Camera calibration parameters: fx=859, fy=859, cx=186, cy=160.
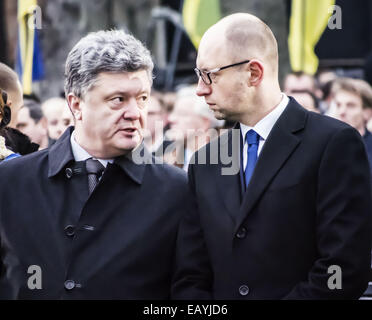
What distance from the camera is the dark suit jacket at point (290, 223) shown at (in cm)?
355

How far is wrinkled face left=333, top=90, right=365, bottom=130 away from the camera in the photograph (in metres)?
7.50

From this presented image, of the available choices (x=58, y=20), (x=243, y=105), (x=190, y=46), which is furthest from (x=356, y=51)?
(x=243, y=105)

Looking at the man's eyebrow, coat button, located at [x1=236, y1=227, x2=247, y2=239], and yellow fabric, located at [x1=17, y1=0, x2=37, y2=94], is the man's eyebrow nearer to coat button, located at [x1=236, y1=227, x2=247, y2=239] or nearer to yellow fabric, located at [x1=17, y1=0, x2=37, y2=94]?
coat button, located at [x1=236, y1=227, x2=247, y2=239]

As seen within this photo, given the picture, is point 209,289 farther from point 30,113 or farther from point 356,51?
point 356,51

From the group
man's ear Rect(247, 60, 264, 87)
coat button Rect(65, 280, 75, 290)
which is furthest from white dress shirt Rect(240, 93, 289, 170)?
coat button Rect(65, 280, 75, 290)

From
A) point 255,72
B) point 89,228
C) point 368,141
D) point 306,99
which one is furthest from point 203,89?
point 306,99

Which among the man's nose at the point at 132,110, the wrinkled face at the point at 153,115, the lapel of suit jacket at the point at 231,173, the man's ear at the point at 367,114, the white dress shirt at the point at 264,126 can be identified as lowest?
the lapel of suit jacket at the point at 231,173

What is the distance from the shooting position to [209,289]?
3.85 m

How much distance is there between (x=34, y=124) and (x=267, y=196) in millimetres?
3846

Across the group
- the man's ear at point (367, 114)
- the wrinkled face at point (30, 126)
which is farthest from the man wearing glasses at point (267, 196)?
the man's ear at point (367, 114)

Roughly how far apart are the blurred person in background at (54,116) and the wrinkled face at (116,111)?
2.74m

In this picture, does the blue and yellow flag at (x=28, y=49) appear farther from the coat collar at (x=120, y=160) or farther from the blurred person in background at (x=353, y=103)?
the coat collar at (x=120, y=160)

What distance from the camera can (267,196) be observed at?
3672 mm
